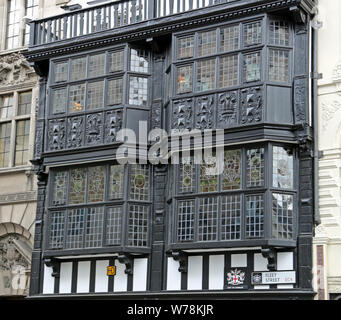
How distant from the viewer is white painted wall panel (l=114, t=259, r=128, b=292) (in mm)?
17719

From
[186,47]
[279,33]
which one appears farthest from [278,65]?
[186,47]

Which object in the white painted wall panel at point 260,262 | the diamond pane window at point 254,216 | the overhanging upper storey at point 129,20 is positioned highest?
the overhanging upper storey at point 129,20

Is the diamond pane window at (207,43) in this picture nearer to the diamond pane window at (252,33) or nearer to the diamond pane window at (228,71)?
the diamond pane window at (228,71)

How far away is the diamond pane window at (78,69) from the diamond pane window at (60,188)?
2453 millimetres

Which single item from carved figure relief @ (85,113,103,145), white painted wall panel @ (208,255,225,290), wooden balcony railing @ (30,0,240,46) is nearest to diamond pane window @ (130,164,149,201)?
carved figure relief @ (85,113,103,145)

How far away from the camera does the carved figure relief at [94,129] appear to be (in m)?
18.3

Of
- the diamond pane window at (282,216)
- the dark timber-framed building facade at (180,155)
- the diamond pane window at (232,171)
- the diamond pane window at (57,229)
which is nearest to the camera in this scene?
the diamond pane window at (282,216)

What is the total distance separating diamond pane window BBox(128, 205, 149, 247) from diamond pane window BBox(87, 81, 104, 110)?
Result: 110 inches

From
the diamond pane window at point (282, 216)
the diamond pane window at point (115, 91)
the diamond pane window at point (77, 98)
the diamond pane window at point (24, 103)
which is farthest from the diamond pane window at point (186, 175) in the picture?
the diamond pane window at point (24, 103)

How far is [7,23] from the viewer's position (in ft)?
74.0
